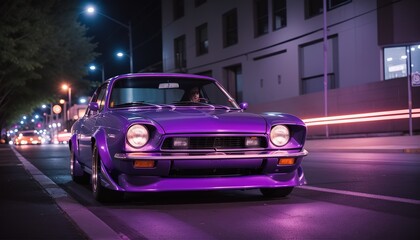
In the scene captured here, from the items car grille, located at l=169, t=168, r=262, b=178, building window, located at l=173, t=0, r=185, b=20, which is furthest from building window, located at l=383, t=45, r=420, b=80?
building window, located at l=173, t=0, r=185, b=20

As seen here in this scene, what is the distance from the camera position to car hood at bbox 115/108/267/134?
604 centimetres

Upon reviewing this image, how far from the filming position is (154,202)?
680cm

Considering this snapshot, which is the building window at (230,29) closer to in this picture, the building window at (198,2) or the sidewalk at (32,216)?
the building window at (198,2)

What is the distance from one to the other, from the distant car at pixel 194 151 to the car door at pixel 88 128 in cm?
60

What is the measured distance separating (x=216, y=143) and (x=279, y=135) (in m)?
0.76

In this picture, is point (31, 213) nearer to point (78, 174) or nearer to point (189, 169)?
point (189, 169)

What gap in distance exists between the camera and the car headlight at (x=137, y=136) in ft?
19.7

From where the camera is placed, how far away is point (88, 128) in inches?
311

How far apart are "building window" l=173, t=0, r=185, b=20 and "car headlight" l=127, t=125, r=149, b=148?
1445 inches

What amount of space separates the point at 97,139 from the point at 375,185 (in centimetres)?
394

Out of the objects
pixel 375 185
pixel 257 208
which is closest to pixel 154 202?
pixel 257 208

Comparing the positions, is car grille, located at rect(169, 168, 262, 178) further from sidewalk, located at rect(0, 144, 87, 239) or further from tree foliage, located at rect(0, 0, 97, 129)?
tree foliage, located at rect(0, 0, 97, 129)

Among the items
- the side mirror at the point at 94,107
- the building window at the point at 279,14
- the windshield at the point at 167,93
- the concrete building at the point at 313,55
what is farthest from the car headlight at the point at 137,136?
the building window at the point at 279,14

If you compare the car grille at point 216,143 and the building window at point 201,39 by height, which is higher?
the building window at point 201,39
